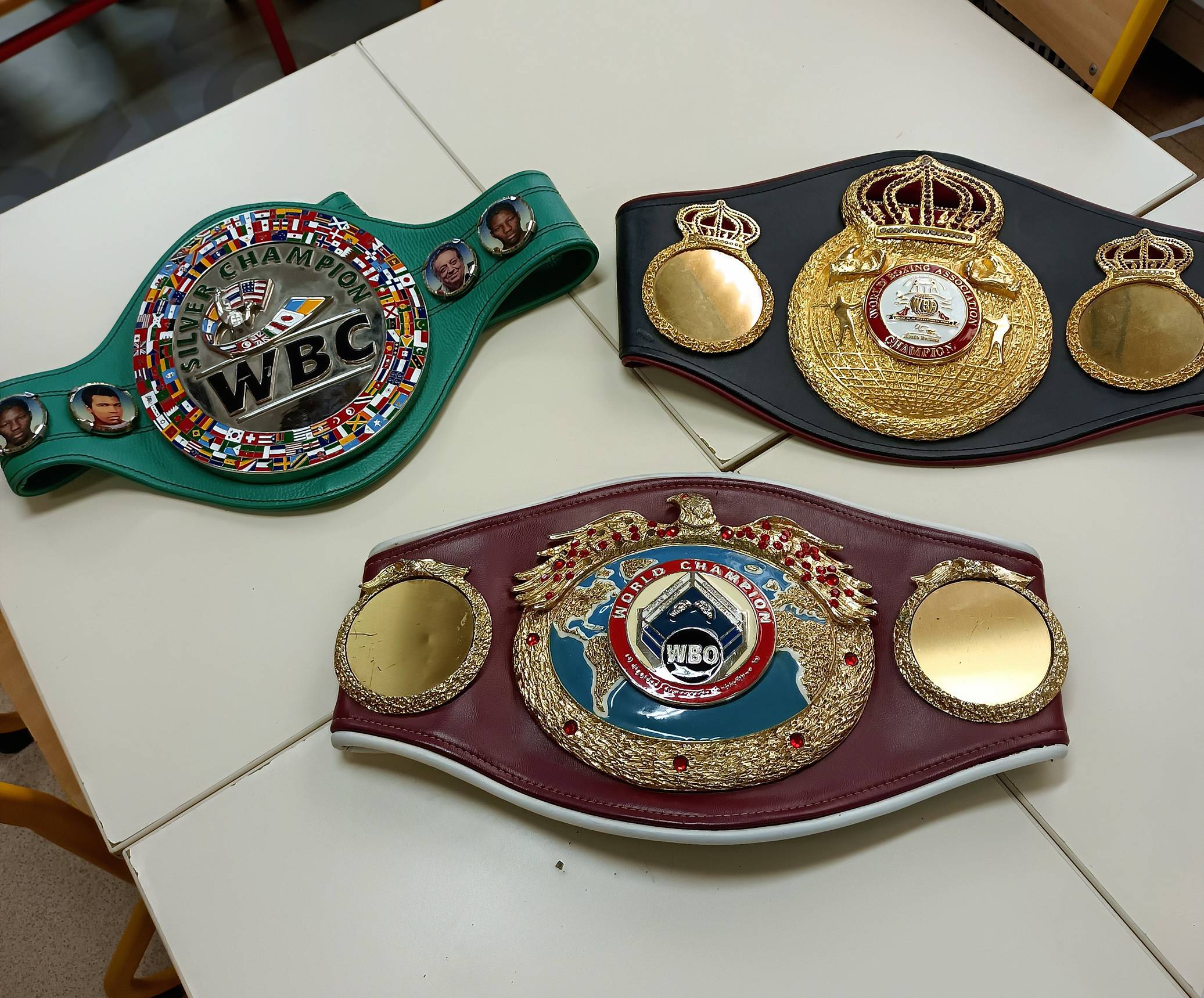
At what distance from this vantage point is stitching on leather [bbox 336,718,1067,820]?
707 mm

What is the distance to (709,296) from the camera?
0.93 meters

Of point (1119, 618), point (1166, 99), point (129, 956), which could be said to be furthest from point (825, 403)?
point (1166, 99)

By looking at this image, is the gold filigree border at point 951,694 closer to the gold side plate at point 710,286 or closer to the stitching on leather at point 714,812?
the stitching on leather at point 714,812

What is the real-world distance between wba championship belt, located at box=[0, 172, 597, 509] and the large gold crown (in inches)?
11.8

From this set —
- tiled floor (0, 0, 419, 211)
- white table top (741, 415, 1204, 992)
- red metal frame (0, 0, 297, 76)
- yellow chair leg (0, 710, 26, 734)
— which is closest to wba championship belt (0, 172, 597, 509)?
white table top (741, 415, 1204, 992)

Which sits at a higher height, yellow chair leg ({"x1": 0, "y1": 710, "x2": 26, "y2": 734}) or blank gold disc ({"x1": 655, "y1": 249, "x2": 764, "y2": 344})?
blank gold disc ({"x1": 655, "y1": 249, "x2": 764, "y2": 344})

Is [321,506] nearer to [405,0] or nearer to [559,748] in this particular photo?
[559,748]

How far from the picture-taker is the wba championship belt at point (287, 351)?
891 millimetres

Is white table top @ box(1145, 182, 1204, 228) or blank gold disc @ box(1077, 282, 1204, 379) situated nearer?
blank gold disc @ box(1077, 282, 1204, 379)

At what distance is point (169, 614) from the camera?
861mm

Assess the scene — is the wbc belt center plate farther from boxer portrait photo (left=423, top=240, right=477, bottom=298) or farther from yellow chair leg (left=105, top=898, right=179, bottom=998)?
yellow chair leg (left=105, top=898, right=179, bottom=998)

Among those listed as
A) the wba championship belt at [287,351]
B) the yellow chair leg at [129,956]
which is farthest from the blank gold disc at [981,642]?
the yellow chair leg at [129,956]

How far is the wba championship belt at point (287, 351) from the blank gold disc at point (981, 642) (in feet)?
1.71

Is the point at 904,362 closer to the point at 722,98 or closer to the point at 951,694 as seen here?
the point at 951,694
